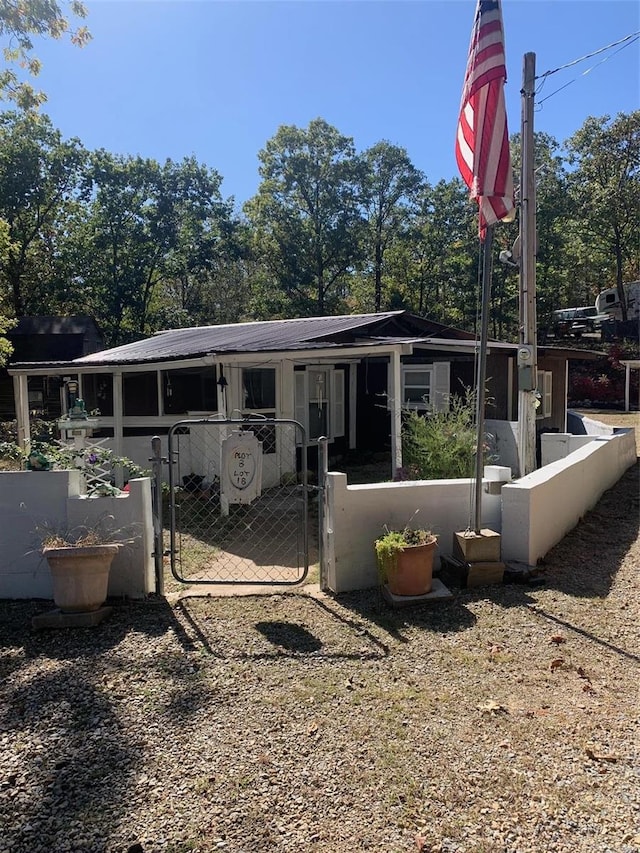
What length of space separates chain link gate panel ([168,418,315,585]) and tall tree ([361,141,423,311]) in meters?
21.2

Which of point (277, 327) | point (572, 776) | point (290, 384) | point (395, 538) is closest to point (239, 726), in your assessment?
point (572, 776)

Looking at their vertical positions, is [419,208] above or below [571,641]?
above

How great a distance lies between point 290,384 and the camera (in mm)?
9758

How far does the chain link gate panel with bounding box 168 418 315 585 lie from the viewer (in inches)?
196

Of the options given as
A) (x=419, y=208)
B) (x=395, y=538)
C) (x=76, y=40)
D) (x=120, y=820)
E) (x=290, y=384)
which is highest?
(x=419, y=208)

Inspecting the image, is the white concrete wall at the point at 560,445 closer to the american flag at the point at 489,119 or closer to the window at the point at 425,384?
Answer: the window at the point at 425,384

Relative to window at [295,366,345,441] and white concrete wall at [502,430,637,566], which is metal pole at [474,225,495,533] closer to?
white concrete wall at [502,430,637,566]

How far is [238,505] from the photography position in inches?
303

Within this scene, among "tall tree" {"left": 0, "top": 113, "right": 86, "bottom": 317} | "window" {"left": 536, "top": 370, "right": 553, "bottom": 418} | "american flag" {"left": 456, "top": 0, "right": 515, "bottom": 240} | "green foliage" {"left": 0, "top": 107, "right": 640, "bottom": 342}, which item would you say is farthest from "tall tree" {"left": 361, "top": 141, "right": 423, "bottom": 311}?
"american flag" {"left": 456, "top": 0, "right": 515, "bottom": 240}

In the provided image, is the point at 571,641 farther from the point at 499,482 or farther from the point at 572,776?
the point at 499,482

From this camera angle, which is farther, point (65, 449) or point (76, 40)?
point (76, 40)

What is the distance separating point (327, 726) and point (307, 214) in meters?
28.4

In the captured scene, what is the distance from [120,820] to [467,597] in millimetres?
2852

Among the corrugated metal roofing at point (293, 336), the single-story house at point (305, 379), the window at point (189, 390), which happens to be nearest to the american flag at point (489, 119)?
the single-story house at point (305, 379)
